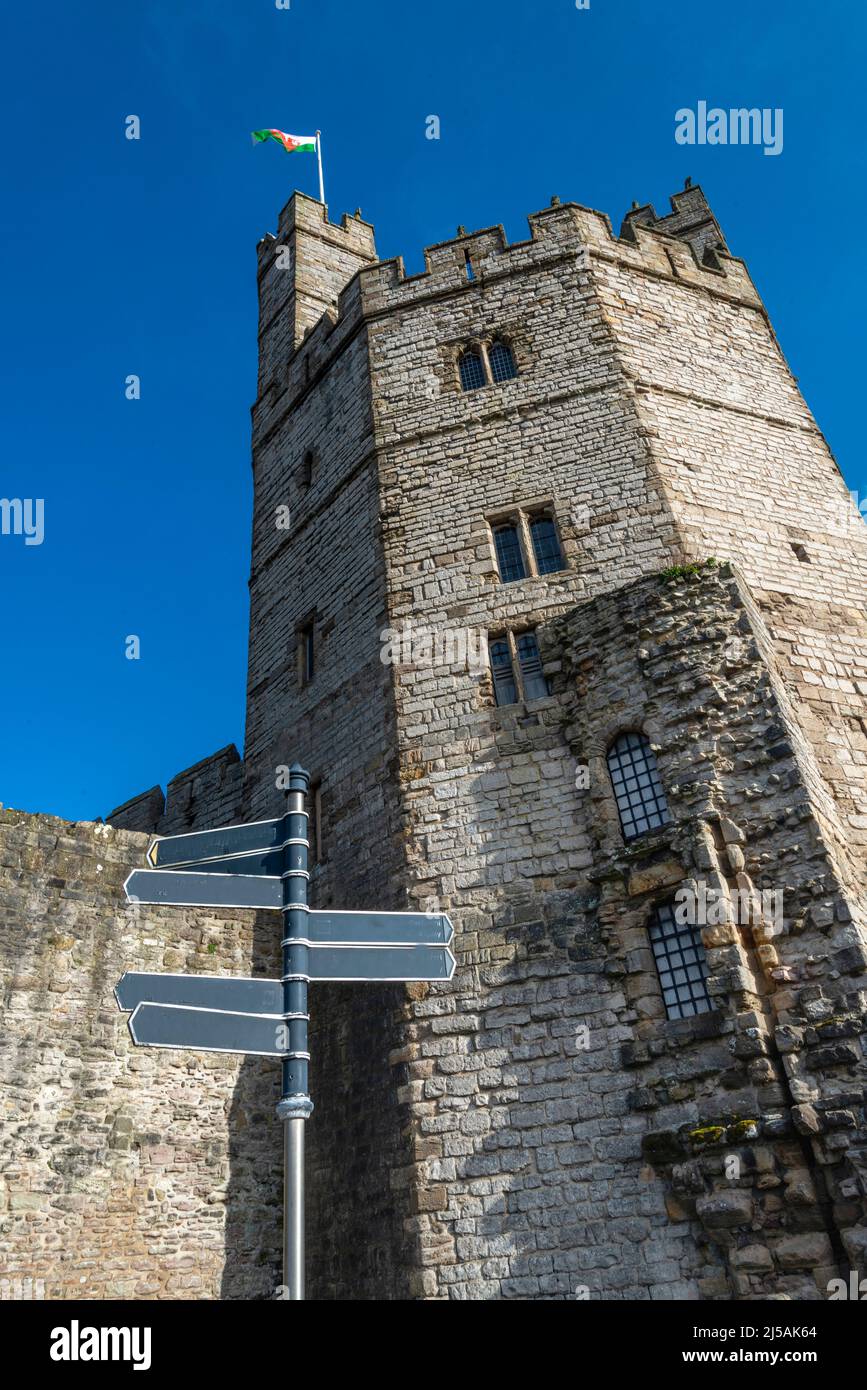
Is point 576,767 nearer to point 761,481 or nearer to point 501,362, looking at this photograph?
point 761,481

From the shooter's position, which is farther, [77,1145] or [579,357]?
[579,357]

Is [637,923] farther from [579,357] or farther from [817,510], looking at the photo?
[579,357]

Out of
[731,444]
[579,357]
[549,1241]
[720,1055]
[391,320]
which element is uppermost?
[391,320]

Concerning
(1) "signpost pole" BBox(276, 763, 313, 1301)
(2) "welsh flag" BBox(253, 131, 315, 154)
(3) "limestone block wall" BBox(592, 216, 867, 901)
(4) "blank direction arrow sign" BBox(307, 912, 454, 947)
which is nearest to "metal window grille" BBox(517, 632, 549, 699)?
(3) "limestone block wall" BBox(592, 216, 867, 901)

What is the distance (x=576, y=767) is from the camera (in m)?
9.70

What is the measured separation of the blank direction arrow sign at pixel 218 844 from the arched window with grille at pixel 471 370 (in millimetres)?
10405

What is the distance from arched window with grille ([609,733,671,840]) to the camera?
9125 mm

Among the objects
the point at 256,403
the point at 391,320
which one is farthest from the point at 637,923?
the point at 256,403

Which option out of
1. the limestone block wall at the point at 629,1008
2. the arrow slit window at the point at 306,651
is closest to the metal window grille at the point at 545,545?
the limestone block wall at the point at 629,1008

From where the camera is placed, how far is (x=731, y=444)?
42.2 feet

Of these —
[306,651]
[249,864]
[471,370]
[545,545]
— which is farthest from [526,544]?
[249,864]

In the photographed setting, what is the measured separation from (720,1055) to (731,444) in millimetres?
8365

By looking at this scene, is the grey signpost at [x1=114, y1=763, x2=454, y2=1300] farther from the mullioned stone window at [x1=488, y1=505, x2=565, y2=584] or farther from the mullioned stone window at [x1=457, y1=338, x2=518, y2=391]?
the mullioned stone window at [x1=457, y1=338, x2=518, y2=391]
